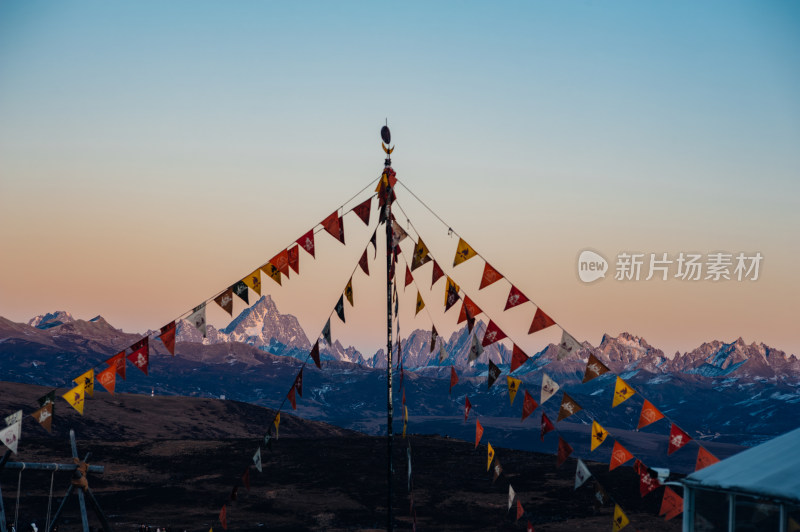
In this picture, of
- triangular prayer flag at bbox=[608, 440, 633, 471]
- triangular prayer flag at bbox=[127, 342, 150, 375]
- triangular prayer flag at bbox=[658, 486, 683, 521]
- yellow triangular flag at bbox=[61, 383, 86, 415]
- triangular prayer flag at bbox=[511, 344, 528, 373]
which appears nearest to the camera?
yellow triangular flag at bbox=[61, 383, 86, 415]

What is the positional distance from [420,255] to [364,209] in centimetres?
220

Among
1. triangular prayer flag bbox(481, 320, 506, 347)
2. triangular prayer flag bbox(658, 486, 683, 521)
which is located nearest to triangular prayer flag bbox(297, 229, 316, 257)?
triangular prayer flag bbox(481, 320, 506, 347)

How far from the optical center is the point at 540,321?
23.2m

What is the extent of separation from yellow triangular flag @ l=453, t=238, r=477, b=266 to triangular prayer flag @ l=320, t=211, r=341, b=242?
3.30m

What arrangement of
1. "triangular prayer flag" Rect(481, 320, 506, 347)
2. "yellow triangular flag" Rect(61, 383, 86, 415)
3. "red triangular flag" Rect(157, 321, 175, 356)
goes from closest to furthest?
"yellow triangular flag" Rect(61, 383, 86, 415)
"red triangular flag" Rect(157, 321, 175, 356)
"triangular prayer flag" Rect(481, 320, 506, 347)

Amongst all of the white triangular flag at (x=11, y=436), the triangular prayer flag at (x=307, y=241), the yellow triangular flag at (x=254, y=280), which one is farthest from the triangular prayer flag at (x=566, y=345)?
the white triangular flag at (x=11, y=436)

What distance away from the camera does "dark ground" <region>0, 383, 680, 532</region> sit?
52469 mm

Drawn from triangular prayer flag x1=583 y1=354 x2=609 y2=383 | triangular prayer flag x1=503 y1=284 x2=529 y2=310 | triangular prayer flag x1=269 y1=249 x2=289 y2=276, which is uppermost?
triangular prayer flag x1=269 y1=249 x2=289 y2=276

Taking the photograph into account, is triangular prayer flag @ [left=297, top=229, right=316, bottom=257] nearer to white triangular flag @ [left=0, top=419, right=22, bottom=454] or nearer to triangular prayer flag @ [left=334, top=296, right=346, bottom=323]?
triangular prayer flag @ [left=334, top=296, right=346, bottom=323]

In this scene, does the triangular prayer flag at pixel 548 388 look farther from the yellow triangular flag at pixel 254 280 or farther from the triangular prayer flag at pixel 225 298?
the triangular prayer flag at pixel 225 298

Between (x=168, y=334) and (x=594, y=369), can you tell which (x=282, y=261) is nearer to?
(x=168, y=334)

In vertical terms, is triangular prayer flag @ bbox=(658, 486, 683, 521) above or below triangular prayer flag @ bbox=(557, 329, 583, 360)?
below

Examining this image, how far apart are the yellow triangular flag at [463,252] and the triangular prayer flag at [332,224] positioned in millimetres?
3297

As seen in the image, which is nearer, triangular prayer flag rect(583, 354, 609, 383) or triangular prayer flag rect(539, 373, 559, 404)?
triangular prayer flag rect(583, 354, 609, 383)
